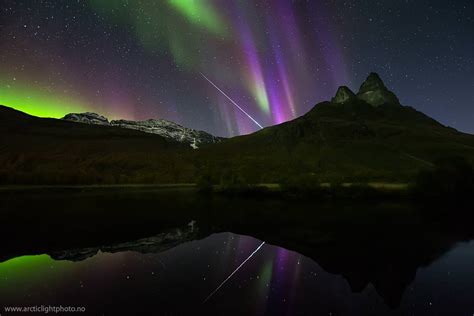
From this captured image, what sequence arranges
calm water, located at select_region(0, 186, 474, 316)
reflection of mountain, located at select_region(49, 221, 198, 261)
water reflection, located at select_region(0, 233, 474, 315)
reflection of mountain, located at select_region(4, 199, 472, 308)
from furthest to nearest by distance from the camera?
reflection of mountain, located at select_region(49, 221, 198, 261)
reflection of mountain, located at select_region(4, 199, 472, 308)
calm water, located at select_region(0, 186, 474, 316)
water reflection, located at select_region(0, 233, 474, 315)

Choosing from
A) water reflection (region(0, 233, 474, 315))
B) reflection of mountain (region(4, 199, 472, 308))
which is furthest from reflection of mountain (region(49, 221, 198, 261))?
water reflection (region(0, 233, 474, 315))

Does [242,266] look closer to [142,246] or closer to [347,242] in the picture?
[142,246]

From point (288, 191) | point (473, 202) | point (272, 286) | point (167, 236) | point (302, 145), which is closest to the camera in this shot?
point (272, 286)

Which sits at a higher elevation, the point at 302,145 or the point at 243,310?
the point at 302,145

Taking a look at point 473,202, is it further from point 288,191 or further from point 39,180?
point 39,180

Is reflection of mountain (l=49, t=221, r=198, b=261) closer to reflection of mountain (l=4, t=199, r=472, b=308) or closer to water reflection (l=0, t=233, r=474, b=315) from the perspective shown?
reflection of mountain (l=4, t=199, r=472, b=308)

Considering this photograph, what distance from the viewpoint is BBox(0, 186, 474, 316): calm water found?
1641 cm

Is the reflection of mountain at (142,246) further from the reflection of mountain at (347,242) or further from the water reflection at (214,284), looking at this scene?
the water reflection at (214,284)

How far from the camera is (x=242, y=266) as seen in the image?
23234 millimetres

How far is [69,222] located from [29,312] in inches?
1119

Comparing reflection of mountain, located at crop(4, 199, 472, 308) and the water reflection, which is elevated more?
reflection of mountain, located at crop(4, 199, 472, 308)

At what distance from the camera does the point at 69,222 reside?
134 feet

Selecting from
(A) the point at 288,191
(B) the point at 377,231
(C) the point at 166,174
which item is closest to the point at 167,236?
(B) the point at 377,231

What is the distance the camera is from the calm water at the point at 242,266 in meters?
16.4
